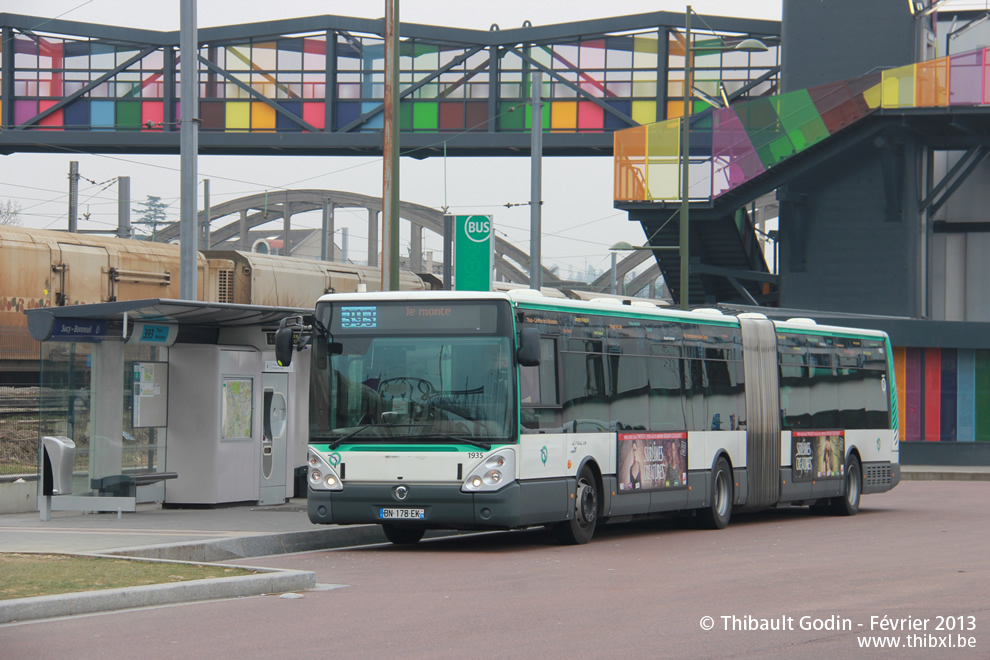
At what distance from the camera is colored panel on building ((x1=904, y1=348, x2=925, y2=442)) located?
36.8 metres

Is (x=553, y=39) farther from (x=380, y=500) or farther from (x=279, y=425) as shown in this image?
(x=380, y=500)

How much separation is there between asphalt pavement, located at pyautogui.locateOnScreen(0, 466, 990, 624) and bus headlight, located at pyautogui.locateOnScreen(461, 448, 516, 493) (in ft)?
6.95

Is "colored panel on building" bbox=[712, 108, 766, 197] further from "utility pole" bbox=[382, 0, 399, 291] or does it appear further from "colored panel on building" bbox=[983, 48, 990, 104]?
"utility pole" bbox=[382, 0, 399, 291]

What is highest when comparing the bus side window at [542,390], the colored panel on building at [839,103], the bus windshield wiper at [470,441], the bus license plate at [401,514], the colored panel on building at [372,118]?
the colored panel on building at [372,118]

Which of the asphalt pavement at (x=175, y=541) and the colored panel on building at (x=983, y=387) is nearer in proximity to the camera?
the asphalt pavement at (x=175, y=541)

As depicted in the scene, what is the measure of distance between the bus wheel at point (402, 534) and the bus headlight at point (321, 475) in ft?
3.64

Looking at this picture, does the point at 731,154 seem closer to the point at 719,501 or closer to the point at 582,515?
the point at 719,501

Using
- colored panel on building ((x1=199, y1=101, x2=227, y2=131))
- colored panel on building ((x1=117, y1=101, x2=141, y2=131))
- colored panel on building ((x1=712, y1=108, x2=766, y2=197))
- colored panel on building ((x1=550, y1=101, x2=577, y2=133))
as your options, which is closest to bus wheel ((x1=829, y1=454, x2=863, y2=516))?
colored panel on building ((x1=712, y1=108, x2=766, y2=197))

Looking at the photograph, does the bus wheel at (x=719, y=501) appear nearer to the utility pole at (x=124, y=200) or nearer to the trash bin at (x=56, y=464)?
the trash bin at (x=56, y=464)

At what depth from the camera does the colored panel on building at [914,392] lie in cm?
3678

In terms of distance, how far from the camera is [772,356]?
21438 millimetres

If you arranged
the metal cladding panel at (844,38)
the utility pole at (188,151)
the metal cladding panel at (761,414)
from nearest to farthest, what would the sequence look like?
1. the utility pole at (188,151)
2. the metal cladding panel at (761,414)
3. the metal cladding panel at (844,38)

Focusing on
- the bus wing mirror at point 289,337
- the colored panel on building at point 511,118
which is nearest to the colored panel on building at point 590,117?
the colored panel on building at point 511,118

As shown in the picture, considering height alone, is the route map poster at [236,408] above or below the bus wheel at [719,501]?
above
